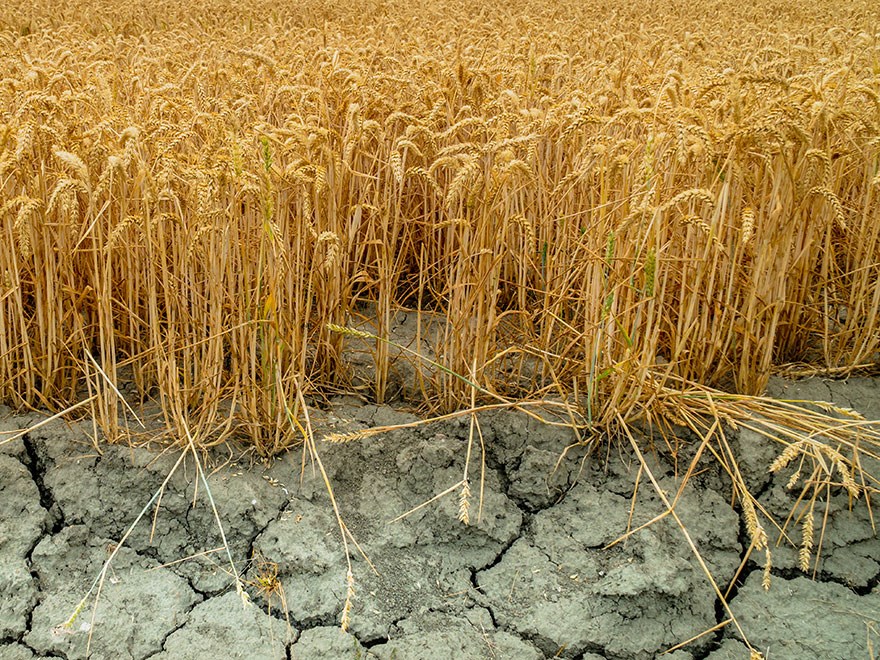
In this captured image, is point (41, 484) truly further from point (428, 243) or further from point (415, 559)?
point (428, 243)

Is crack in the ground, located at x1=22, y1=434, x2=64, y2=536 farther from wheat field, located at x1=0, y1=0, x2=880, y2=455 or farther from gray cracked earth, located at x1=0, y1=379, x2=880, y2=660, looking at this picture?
wheat field, located at x1=0, y1=0, x2=880, y2=455

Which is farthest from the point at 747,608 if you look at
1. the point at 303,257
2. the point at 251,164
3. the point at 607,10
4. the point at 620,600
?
the point at 607,10

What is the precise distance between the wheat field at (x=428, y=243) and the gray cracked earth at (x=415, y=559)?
0.15 m

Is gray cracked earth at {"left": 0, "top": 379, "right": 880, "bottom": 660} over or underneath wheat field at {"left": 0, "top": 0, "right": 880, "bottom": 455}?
underneath

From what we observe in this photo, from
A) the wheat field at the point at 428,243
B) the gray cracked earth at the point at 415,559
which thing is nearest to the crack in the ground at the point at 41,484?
the gray cracked earth at the point at 415,559

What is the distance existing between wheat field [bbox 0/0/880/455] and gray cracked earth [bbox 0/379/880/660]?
0.15 meters

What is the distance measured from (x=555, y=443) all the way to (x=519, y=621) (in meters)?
0.49

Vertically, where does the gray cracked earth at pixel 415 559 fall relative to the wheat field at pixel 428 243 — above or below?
below

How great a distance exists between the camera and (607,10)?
7.80 m

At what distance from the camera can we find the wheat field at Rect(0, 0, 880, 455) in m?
1.74

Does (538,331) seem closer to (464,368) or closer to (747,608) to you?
(464,368)

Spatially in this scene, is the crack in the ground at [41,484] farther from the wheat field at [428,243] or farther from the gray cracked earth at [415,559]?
the wheat field at [428,243]

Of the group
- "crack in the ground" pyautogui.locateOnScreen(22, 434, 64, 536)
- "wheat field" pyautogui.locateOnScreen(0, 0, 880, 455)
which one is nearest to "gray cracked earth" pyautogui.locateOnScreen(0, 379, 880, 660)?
"crack in the ground" pyautogui.locateOnScreen(22, 434, 64, 536)

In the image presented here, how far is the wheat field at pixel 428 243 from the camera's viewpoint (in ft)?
5.70
